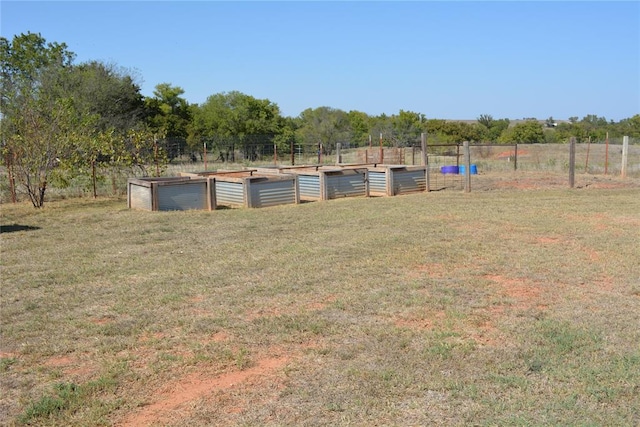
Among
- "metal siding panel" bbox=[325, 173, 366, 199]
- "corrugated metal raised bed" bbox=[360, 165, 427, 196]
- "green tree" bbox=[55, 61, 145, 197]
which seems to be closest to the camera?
"metal siding panel" bbox=[325, 173, 366, 199]

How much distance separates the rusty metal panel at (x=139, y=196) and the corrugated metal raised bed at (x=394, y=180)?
6.00 m

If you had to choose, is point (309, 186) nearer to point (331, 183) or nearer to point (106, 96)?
point (331, 183)

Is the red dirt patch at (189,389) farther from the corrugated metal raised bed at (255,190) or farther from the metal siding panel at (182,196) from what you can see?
the corrugated metal raised bed at (255,190)

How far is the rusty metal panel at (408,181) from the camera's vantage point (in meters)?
16.5

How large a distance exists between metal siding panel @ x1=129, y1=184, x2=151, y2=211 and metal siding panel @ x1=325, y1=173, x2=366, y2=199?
4.38 m

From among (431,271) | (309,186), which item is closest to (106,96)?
(309,186)

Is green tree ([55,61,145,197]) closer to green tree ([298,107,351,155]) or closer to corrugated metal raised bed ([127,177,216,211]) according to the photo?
corrugated metal raised bed ([127,177,216,211])

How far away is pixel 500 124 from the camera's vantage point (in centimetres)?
6375

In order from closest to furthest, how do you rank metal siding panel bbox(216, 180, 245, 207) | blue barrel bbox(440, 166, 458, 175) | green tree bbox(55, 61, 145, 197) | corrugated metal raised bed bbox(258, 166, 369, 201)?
metal siding panel bbox(216, 180, 245, 207) < corrugated metal raised bed bbox(258, 166, 369, 201) < blue barrel bbox(440, 166, 458, 175) < green tree bbox(55, 61, 145, 197)

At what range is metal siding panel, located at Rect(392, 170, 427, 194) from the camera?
16516 millimetres

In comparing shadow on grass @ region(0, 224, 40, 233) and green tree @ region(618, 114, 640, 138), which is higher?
green tree @ region(618, 114, 640, 138)

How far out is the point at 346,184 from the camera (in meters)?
15.9

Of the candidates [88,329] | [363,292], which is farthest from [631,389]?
[88,329]

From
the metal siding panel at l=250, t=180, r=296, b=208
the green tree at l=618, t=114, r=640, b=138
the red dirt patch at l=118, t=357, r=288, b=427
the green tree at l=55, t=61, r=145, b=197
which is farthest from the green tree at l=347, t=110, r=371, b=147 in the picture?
the red dirt patch at l=118, t=357, r=288, b=427
